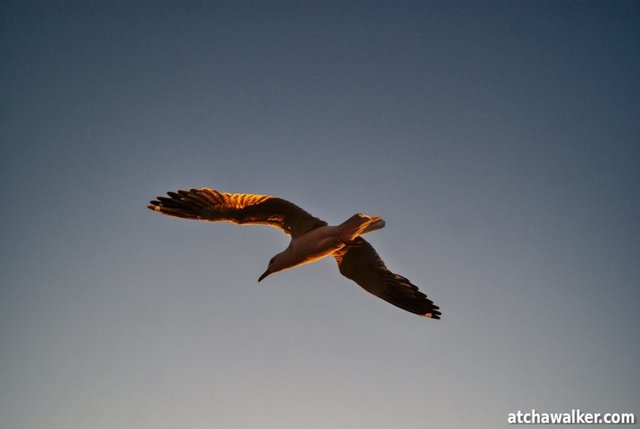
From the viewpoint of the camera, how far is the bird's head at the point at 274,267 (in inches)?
311

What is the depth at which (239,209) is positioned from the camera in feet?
25.7

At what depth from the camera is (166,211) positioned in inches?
317

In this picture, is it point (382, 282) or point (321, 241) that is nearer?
point (321, 241)

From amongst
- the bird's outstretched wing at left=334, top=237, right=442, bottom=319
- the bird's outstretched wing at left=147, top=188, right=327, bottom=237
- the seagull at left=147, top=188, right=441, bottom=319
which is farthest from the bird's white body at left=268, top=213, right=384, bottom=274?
the bird's outstretched wing at left=334, top=237, right=442, bottom=319

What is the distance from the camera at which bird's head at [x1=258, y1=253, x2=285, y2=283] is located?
25.9 feet

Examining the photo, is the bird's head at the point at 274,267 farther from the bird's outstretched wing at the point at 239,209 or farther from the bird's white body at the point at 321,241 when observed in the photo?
the bird's outstretched wing at the point at 239,209

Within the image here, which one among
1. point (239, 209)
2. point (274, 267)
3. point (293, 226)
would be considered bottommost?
point (274, 267)

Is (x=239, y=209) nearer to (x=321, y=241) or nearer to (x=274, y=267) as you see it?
(x=274, y=267)

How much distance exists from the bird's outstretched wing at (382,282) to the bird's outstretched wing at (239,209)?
2.63ft

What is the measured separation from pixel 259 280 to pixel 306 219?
1.07 metres

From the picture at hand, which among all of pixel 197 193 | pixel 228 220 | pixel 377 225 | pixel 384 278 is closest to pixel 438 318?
pixel 384 278

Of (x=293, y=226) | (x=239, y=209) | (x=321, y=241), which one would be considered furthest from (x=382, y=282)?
(x=239, y=209)

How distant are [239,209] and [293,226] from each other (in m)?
0.77

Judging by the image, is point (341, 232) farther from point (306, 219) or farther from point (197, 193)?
point (197, 193)
